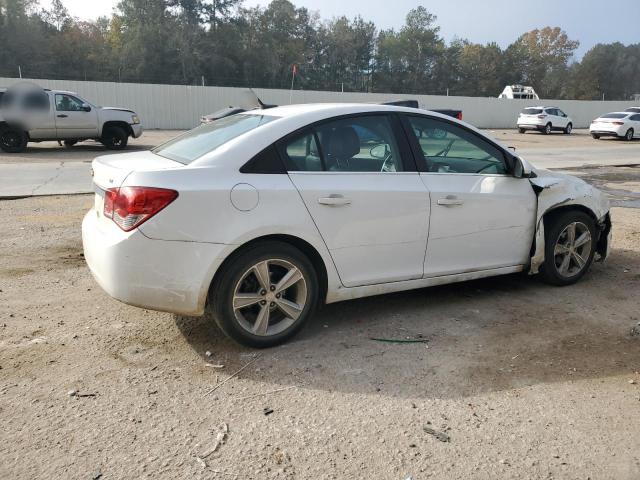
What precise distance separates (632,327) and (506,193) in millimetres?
1378

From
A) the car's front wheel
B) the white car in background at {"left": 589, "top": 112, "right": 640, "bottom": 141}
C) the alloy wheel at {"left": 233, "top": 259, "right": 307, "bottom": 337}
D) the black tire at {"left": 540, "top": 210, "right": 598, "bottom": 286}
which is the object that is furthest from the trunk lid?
the car's front wheel

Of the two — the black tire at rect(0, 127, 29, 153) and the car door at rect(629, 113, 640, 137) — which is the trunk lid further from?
the car door at rect(629, 113, 640, 137)

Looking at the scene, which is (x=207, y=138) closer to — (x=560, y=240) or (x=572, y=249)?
(x=560, y=240)

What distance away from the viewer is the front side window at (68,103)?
17.2 metres

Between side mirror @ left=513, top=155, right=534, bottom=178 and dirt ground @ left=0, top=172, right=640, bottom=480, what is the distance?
3.47 ft

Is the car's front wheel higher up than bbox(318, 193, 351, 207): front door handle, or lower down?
higher up

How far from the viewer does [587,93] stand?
90.2 m

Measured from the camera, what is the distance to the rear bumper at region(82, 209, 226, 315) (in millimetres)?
3434

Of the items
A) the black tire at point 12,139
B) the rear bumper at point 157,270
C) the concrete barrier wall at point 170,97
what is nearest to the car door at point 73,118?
the black tire at point 12,139

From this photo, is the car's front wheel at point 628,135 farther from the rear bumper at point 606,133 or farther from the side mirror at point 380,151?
the side mirror at point 380,151

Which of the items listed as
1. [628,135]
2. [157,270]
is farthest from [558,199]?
[628,135]

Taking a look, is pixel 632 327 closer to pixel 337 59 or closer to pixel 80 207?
pixel 80 207

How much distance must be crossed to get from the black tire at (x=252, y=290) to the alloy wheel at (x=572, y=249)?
8.06ft

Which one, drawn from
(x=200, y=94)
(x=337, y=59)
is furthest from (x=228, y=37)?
(x=200, y=94)
